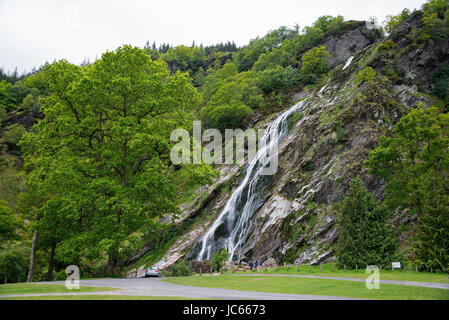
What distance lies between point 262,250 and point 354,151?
13.4m

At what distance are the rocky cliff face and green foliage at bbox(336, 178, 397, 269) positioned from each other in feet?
12.0

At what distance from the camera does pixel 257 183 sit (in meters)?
37.8

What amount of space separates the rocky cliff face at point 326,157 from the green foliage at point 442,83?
0.86 meters

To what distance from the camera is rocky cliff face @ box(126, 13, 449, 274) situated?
1183 inches

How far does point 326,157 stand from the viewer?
34.7 m

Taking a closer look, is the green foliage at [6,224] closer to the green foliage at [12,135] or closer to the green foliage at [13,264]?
the green foliage at [13,264]

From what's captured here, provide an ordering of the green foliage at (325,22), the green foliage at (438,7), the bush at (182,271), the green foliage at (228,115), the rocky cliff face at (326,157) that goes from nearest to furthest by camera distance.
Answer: the bush at (182,271)
the rocky cliff face at (326,157)
the green foliage at (438,7)
the green foliage at (228,115)
the green foliage at (325,22)

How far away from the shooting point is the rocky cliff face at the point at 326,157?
3005cm

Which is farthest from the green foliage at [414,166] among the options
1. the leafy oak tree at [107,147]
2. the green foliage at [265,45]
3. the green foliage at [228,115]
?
the green foliage at [265,45]

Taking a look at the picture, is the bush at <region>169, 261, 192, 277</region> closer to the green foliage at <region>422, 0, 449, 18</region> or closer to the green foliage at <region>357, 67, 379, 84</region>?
the green foliage at <region>357, 67, 379, 84</region>

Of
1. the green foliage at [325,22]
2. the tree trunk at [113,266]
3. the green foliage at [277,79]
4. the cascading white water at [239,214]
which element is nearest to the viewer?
the tree trunk at [113,266]

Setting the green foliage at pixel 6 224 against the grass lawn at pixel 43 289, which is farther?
the green foliage at pixel 6 224

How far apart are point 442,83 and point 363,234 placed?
33.0 m

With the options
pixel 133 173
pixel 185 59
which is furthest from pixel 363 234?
pixel 185 59
